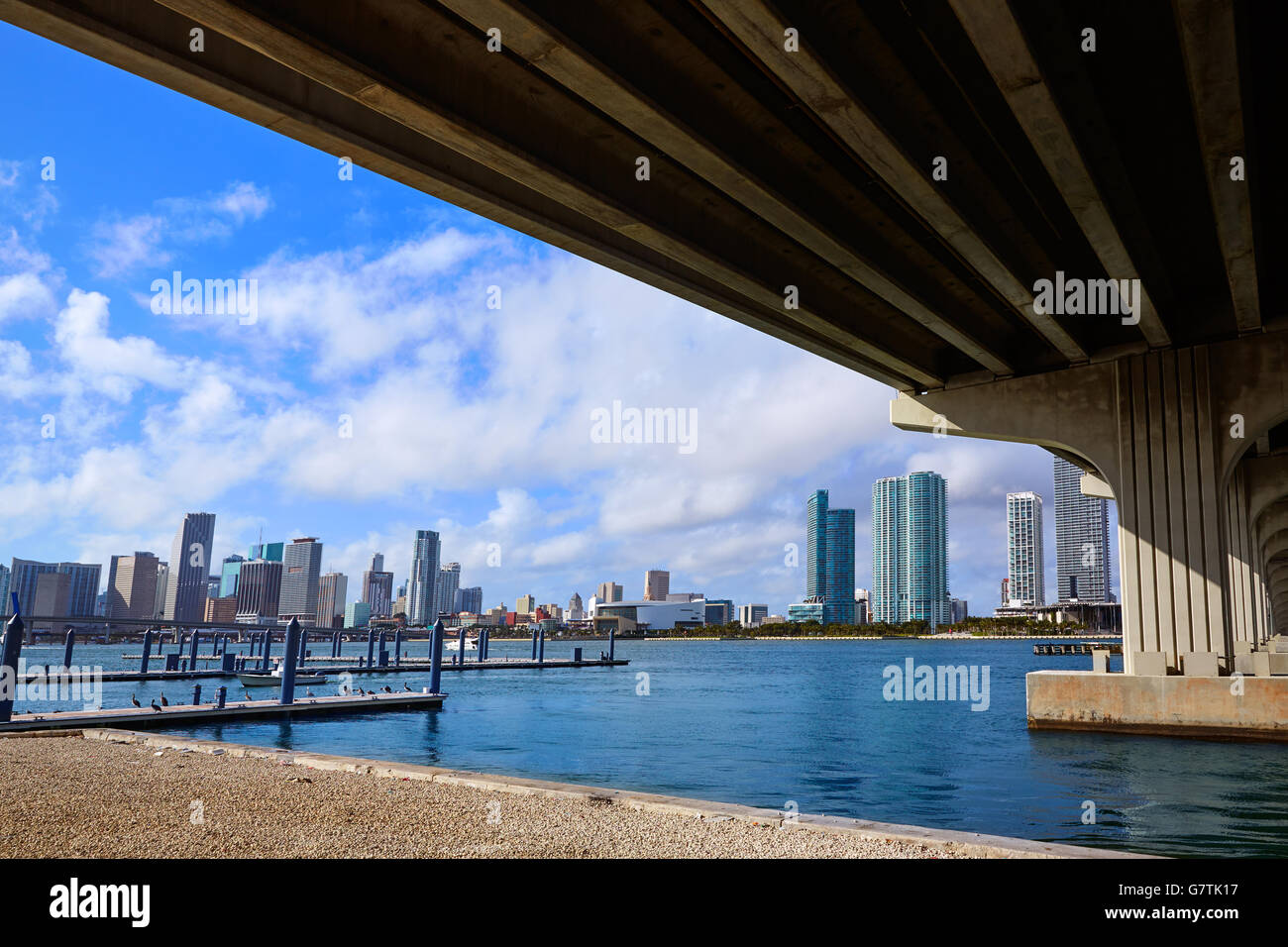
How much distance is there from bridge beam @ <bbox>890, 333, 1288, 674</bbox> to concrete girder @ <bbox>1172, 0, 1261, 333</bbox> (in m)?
6.87

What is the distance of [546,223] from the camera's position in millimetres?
15492

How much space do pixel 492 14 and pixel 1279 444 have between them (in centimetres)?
4519

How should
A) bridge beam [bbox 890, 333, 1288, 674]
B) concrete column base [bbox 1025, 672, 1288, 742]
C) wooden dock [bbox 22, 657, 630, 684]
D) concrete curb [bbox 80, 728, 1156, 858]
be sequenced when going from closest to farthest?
concrete curb [bbox 80, 728, 1156, 858]
concrete column base [bbox 1025, 672, 1288, 742]
bridge beam [bbox 890, 333, 1288, 674]
wooden dock [bbox 22, 657, 630, 684]

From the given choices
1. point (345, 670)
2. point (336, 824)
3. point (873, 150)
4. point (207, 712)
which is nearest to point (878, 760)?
point (873, 150)

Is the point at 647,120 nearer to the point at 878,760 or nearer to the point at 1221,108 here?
the point at 1221,108

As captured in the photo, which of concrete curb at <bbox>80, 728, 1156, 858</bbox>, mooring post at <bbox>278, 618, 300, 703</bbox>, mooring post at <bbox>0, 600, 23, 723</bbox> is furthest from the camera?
mooring post at <bbox>278, 618, 300, 703</bbox>

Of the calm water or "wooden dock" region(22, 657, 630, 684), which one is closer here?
the calm water

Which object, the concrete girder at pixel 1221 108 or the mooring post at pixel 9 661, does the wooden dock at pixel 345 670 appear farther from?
the concrete girder at pixel 1221 108

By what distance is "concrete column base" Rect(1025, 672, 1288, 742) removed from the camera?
23.0 meters

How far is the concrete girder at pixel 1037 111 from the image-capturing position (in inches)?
418

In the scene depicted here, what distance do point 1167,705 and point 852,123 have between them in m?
19.5

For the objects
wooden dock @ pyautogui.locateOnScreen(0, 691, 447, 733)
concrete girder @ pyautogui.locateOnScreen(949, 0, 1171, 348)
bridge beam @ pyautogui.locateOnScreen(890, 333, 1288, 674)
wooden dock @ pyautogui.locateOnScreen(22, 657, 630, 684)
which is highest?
concrete girder @ pyautogui.locateOnScreen(949, 0, 1171, 348)

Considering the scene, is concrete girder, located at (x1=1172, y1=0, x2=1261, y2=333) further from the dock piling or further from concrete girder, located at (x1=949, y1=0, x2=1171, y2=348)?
the dock piling

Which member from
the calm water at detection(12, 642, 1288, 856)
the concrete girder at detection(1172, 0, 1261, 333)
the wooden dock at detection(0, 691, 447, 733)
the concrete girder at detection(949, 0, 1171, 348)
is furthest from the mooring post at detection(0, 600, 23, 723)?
the concrete girder at detection(1172, 0, 1261, 333)
